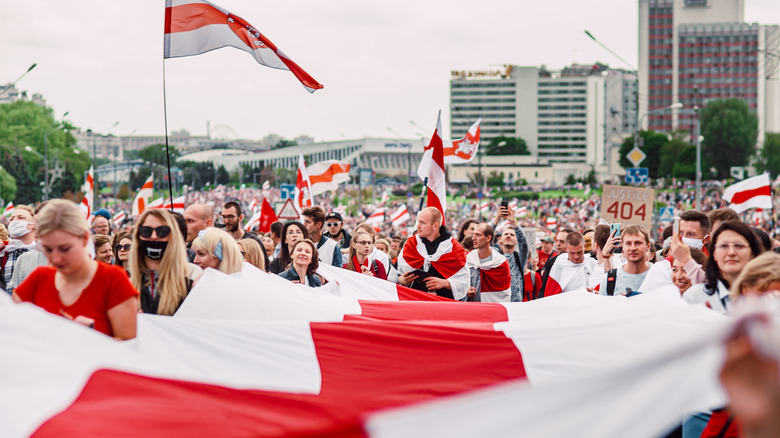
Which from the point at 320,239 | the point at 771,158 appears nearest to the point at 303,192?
the point at 320,239

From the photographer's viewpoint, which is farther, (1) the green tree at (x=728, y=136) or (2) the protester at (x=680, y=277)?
(1) the green tree at (x=728, y=136)

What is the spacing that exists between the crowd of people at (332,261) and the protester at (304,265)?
1cm

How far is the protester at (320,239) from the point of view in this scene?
33.7ft

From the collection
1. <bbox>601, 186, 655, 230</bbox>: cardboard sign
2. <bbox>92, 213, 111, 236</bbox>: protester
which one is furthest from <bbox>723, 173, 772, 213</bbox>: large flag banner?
<bbox>92, 213, 111, 236</bbox>: protester

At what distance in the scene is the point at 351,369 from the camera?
17.7ft

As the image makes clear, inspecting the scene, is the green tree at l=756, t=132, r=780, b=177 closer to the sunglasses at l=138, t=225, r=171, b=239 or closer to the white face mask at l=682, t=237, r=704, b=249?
the white face mask at l=682, t=237, r=704, b=249

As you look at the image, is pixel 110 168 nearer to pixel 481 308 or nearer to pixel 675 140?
pixel 675 140

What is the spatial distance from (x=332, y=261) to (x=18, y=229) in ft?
10.6

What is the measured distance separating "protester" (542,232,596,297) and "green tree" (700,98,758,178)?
99955mm

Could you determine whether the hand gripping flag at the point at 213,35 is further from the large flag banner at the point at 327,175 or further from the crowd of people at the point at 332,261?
the large flag banner at the point at 327,175

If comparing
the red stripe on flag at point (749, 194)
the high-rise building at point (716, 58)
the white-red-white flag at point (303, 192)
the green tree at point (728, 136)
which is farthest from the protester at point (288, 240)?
the high-rise building at point (716, 58)

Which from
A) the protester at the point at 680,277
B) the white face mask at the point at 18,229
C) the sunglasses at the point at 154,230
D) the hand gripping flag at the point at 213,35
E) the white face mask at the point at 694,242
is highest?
the hand gripping flag at the point at 213,35

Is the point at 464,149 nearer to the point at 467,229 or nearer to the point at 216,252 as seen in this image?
the point at 467,229

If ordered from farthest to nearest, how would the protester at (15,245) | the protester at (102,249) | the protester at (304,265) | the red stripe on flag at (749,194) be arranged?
the red stripe on flag at (749,194) → the protester at (15,245) → the protester at (102,249) → the protester at (304,265)
